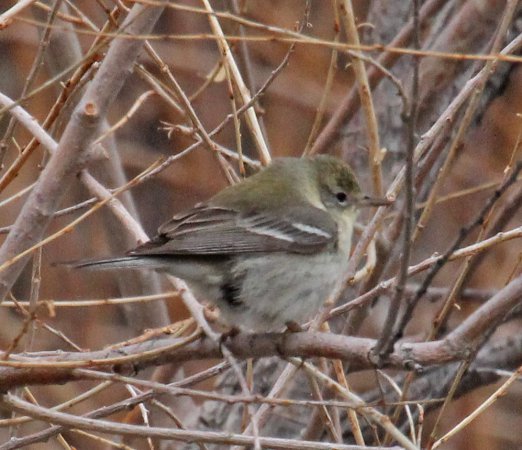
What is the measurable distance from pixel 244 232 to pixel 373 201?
0.52 m

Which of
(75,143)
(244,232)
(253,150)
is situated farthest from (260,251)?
(253,150)

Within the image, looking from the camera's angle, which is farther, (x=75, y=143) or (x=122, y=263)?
(x=122, y=263)

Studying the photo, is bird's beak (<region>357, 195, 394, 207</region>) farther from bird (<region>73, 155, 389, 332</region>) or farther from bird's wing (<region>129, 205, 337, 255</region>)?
bird's wing (<region>129, 205, 337, 255</region>)

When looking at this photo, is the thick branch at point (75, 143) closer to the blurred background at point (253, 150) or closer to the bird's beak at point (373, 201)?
the bird's beak at point (373, 201)

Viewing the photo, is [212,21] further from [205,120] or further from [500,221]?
[205,120]

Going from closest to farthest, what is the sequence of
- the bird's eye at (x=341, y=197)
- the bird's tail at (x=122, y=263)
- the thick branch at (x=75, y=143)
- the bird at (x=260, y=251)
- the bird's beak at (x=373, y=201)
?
1. the thick branch at (x=75, y=143)
2. the bird's tail at (x=122, y=263)
3. the bird's beak at (x=373, y=201)
4. the bird at (x=260, y=251)
5. the bird's eye at (x=341, y=197)

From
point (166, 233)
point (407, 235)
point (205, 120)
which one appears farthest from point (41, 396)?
point (407, 235)

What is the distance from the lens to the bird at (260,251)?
3594 mm

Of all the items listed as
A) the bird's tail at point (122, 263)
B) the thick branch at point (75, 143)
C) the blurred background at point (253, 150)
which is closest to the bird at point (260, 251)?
the bird's tail at point (122, 263)

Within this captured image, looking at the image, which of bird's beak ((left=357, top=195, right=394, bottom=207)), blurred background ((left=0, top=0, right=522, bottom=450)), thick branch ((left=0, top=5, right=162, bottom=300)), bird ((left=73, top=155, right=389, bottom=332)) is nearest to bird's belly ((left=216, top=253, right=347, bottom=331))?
bird ((left=73, top=155, right=389, bottom=332))

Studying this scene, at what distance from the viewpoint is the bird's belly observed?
3608 mm

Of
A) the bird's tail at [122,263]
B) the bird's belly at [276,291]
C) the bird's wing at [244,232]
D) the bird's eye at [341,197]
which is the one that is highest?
the bird's eye at [341,197]

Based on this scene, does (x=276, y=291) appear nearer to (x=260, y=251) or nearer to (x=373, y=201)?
(x=260, y=251)

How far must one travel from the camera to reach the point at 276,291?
3.62 metres
